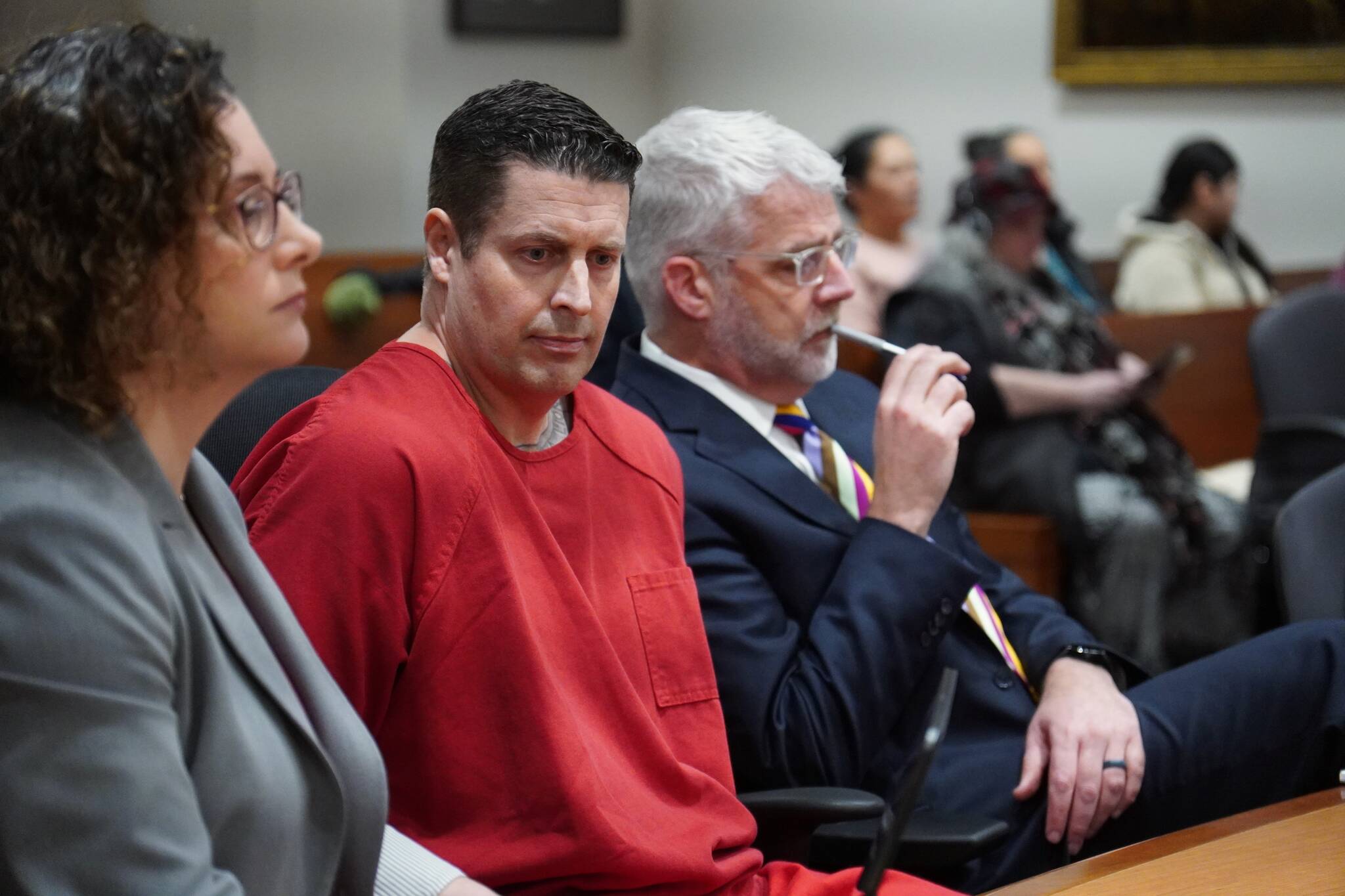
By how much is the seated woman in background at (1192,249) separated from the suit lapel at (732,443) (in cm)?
336

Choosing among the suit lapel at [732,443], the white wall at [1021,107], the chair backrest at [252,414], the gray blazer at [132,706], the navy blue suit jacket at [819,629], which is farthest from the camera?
the white wall at [1021,107]

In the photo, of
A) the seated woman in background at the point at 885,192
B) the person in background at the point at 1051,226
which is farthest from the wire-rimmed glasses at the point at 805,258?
the seated woman in background at the point at 885,192

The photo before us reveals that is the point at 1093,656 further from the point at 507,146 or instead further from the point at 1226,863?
the point at 507,146

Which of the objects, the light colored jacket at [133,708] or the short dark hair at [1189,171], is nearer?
the light colored jacket at [133,708]

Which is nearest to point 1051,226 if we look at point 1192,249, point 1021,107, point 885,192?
point 885,192

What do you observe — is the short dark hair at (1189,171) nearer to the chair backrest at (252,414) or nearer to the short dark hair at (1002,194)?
the short dark hair at (1002,194)

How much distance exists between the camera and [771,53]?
591cm

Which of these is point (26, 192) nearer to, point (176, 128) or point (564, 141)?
point (176, 128)

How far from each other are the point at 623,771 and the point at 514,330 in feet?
1.34

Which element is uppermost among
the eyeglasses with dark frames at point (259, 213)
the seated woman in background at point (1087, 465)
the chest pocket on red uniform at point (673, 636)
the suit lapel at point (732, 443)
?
the eyeglasses with dark frames at point (259, 213)

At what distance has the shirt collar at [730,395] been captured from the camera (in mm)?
1805

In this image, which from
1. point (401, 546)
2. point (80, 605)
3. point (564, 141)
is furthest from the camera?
point (564, 141)

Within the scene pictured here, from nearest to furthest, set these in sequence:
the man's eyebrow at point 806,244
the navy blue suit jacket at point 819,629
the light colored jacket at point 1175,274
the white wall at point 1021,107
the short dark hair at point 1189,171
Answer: the navy blue suit jacket at point 819,629, the man's eyebrow at point 806,244, the light colored jacket at point 1175,274, the short dark hair at point 1189,171, the white wall at point 1021,107

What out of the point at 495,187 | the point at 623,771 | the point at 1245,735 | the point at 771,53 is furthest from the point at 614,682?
the point at 771,53
